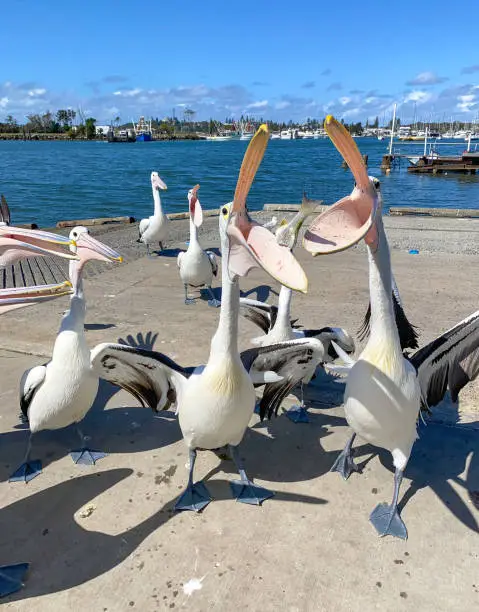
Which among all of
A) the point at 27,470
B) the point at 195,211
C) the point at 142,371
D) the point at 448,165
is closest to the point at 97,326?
the point at 195,211

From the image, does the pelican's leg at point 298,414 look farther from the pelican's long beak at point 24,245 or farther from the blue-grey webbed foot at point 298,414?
Answer: the pelican's long beak at point 24,245

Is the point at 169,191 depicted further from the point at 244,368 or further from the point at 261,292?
the point at 244,368

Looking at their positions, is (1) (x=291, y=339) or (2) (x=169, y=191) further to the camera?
(2) (x=169, y=191)

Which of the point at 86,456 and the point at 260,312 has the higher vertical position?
the point at 260,312

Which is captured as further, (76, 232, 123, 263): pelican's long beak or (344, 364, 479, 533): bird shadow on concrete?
(76, 232, 123, 263): pelican's long beak

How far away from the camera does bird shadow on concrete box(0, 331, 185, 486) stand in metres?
3.47

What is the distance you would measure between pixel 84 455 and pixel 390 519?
2.21 m

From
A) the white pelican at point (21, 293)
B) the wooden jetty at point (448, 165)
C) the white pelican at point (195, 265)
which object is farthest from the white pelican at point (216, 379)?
the wooden jetty at point (448, 165)

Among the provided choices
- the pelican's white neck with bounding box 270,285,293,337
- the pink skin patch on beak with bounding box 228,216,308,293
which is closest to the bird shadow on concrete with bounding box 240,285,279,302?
the pelican's white neck with bounding box 270,285,293,337

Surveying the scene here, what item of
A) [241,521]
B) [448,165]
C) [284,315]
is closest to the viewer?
[241,521]

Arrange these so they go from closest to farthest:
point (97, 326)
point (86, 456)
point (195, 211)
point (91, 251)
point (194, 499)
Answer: point (194, 499) → point (86, 456) → point (91, 251) → point (97, 326) → point (195, 211)

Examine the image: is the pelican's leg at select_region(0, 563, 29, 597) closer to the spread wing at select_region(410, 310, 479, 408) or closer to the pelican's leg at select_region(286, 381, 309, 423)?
the pelican's leg at select_region(286, 381, 309, 423)

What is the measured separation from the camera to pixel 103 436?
12.2ft

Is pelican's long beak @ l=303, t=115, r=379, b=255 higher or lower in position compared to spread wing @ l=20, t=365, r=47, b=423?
higher
